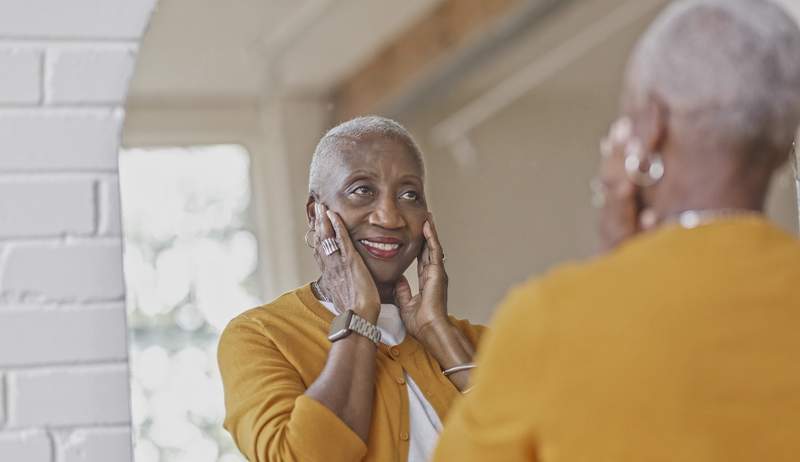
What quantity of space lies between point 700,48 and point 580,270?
23cm

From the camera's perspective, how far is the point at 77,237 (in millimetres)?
1842

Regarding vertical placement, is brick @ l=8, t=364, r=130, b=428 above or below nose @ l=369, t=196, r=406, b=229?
below

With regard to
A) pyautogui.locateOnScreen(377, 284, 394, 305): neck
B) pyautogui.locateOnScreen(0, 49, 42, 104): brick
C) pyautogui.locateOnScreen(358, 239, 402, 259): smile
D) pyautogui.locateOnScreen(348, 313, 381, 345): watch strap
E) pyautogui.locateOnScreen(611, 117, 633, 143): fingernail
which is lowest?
pyautogui.locateOnScreen(348, 313, 381, 345): watch strap

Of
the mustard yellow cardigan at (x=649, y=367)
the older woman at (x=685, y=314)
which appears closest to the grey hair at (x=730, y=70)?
the older woman at (x=685, y=314)

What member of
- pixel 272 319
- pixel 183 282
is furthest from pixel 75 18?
pixel 272 319

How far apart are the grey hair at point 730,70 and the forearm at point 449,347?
79 centimetres

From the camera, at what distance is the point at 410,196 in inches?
81.0

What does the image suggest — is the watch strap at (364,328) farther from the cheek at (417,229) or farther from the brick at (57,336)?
the brick at (57,336)

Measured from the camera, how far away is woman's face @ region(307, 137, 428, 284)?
201cm

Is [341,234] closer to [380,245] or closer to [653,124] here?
[380,245]

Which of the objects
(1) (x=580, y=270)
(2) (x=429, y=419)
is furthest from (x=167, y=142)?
(1) (x=580, y=270)

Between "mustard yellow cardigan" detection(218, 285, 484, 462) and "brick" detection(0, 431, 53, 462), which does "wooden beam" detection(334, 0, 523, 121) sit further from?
"brick" detection(0, 431, 53, 462)

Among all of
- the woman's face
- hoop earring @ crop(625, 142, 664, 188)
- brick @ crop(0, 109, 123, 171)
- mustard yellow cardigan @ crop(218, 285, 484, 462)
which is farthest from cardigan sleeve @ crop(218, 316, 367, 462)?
hoop earring @ crop(625, 142, 664, 188)

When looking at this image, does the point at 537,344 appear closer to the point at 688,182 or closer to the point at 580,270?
the point at 580,270
